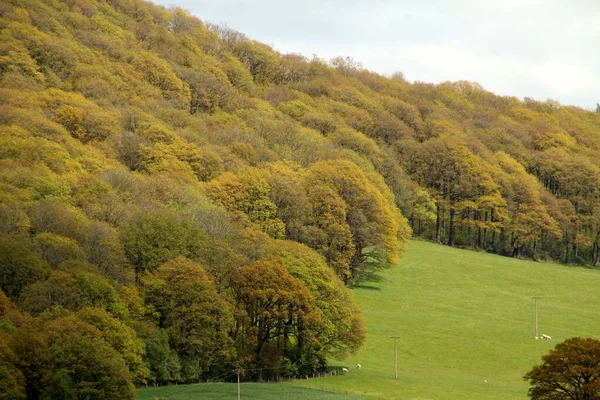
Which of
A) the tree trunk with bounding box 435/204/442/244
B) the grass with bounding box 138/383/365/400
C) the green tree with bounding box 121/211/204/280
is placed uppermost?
the tree trunk with bounding box 435/204/442/244

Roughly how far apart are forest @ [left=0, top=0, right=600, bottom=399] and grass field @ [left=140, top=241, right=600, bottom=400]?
540 cm

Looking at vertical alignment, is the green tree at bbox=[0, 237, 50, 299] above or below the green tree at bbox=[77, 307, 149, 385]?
above

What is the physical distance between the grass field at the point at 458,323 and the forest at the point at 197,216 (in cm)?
540

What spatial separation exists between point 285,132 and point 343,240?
2159 inches

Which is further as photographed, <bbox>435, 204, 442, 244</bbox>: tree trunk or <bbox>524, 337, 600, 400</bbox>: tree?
<bbox>435, 204, 442, 244</bbox>: tree trunk

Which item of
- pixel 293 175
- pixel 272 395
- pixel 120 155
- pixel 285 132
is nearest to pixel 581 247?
pixel 285 132

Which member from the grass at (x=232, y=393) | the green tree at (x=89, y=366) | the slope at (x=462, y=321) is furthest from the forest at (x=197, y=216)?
the slope at (x=462, y=321)

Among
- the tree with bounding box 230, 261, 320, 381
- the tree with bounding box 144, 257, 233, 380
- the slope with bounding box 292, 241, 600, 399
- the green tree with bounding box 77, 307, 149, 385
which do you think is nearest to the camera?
the green tree with bounding box 77, 307, 149, 385

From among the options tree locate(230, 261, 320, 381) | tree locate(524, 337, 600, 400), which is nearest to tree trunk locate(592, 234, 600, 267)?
tree locate(230, 261, 320, 381)

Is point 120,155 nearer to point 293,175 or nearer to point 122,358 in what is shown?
point 293,175

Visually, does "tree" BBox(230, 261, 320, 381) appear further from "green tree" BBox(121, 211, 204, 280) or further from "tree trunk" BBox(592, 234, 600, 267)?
"tree trunk" BBox(592, 234, 600, 267)

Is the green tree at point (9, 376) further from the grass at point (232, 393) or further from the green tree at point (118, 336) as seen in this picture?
the grass at point (232, 393)

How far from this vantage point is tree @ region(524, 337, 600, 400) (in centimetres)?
6019

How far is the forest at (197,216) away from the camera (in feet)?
230
